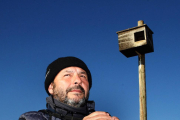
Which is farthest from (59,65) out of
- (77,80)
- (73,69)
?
(77,80)

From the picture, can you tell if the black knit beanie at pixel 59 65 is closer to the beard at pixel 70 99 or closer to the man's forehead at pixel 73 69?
the man's forehead at pixel 73 69

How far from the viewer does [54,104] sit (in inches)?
116

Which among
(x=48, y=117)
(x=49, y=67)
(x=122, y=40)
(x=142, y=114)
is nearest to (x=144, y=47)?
(x=122, y=40)

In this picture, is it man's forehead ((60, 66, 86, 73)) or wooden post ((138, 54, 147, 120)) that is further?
wooden post ((138, 54, 147, 120))

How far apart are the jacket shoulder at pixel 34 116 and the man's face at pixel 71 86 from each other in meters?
0.31

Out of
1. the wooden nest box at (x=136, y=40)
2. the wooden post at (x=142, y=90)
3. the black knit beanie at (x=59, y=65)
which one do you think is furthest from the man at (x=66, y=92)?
the wooden nest box at (x=136, y=40)

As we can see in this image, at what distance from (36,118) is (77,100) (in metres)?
0.56

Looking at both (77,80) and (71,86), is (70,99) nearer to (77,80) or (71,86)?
(71,86)

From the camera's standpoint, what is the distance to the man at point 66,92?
2.87 metres

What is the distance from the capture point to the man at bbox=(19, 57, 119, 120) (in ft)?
9.40

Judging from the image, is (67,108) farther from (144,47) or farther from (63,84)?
(144,47)

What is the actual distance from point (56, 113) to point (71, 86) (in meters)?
0.40

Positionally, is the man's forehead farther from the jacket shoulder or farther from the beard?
the jacket shoulder

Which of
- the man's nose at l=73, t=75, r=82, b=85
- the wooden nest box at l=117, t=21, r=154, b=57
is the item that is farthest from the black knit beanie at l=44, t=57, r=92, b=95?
the wooden nest box at l=117, t=21, r=154, b=57
